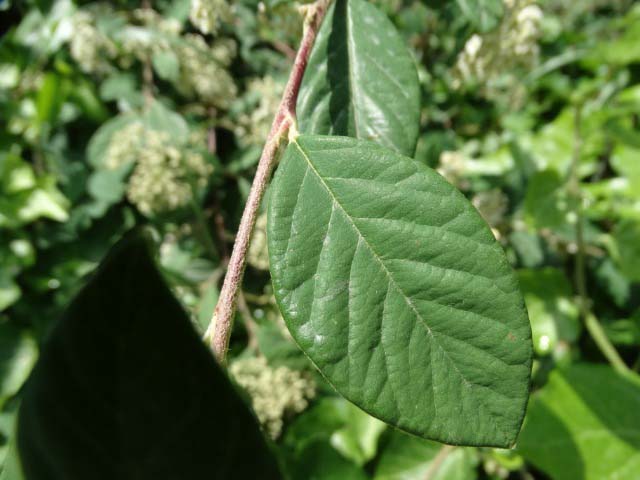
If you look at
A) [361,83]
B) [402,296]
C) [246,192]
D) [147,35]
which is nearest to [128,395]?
[402,296]

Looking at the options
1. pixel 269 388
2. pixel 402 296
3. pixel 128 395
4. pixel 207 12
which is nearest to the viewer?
pixel 128 395

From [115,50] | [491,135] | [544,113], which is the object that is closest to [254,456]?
[115,50]

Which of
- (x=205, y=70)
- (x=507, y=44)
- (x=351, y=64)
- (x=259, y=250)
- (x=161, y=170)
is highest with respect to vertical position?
(x=351, y=64)

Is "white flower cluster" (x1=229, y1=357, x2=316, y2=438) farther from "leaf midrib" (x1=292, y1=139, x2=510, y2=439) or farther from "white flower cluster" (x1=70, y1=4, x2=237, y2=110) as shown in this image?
"white flower cluster" (x1=70, y1=4, x2=237, y2=110)

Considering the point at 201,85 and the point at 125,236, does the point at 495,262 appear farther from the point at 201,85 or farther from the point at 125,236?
the point at 201,85

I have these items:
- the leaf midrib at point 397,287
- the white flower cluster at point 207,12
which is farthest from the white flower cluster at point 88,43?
the leaf midrib at point 397,287

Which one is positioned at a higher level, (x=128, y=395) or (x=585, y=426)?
(x=128, y=395)

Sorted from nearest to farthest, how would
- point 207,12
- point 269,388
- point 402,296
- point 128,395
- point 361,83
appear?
point 128,395 → point 402,296 → point 361,83 → point 207,12 → point 269,388

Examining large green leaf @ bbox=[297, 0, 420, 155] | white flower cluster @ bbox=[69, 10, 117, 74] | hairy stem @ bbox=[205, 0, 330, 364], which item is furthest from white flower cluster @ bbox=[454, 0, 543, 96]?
white flower cluster @ bbox=[69, 10, 117, 74]

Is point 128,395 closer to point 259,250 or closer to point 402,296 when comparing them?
point 402,296
